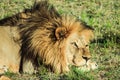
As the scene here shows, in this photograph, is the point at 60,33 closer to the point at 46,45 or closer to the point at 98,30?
the point at 46,45

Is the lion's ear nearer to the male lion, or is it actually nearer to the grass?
the male lion

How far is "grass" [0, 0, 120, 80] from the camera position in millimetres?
5383

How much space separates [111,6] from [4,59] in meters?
3.39

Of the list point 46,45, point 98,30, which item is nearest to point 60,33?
point 46,45

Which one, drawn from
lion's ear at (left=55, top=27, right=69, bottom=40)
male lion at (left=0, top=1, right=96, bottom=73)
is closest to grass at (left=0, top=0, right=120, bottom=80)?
male lion at (left=0, top=1, right=96, bottom=73)

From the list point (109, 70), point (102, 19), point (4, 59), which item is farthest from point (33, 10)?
point (102, 19)

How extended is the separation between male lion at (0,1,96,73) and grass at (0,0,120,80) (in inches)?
4.4

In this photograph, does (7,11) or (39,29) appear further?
(7,11)

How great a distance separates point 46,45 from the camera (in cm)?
540

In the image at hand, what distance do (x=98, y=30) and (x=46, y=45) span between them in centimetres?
184

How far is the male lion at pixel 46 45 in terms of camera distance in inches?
212

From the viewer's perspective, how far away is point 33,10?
5688 mm

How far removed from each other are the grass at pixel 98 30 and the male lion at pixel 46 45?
11 cm

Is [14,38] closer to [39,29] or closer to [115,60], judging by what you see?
[39,29]
